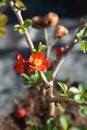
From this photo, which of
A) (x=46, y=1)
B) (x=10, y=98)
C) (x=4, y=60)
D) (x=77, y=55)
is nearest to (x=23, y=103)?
(x=10, y=98)

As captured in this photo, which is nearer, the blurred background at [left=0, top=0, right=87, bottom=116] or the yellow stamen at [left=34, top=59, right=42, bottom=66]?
the yellow stamen at [left=34, top=59, right=42, bottom=66]

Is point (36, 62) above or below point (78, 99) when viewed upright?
above

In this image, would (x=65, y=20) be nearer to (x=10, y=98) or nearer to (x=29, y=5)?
(x=29, y=5)

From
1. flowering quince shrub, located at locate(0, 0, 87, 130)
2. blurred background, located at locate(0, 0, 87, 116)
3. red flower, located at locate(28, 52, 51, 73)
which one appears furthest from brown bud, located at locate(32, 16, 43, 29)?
blurred background, located at locate(0, 0, 87, 116)

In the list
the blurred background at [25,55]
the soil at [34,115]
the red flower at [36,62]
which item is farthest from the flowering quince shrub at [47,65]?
the blurred background at [25,55]

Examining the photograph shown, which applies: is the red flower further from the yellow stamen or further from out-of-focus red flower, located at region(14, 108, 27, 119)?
out-of-focus red flower, located at region(14, 108, 27, 119)

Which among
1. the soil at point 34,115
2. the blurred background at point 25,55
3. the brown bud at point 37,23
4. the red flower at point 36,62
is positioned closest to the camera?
the red flower at point 36,62

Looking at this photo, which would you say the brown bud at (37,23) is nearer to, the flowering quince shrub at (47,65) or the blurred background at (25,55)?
the flowering quince shrub at (47,65)

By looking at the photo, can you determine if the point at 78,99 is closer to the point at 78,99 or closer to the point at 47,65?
the point at 78,99

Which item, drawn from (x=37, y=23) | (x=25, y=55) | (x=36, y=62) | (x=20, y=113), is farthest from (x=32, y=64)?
(x=25, y=55)

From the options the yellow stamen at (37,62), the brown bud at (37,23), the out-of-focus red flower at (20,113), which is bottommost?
the out-of-focus red flower at (20,113)

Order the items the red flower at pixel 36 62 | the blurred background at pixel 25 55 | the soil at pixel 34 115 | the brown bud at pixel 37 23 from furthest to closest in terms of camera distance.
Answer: the blurred background at pixel 25 55 → the soil at pixel 34 115 → the brown bud at pixel 37 23 → the red flower at pixel 36 62

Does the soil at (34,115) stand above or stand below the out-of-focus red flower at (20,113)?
below
